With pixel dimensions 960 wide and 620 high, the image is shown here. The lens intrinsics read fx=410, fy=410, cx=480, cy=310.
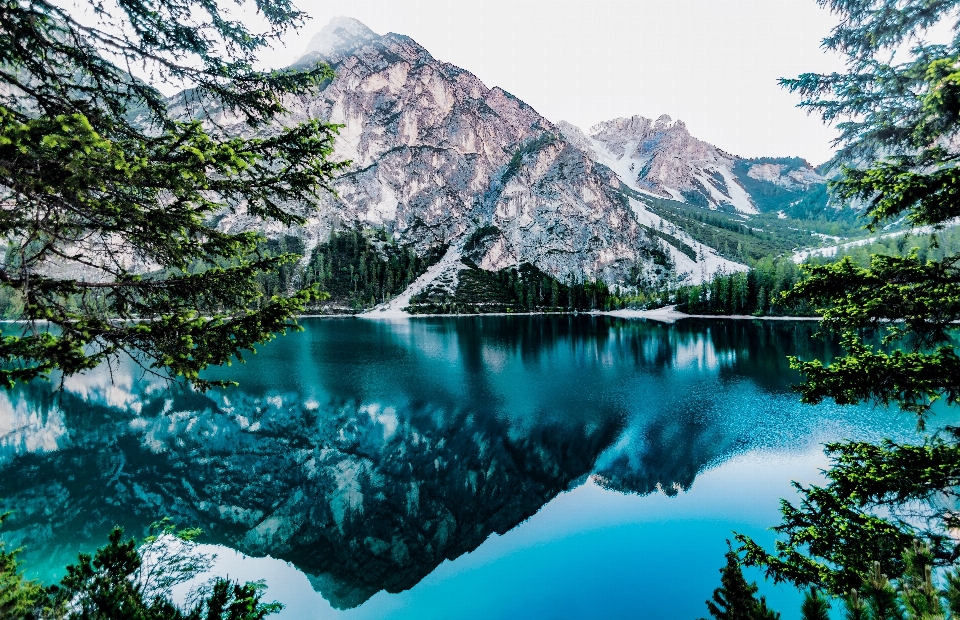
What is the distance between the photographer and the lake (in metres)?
14.3

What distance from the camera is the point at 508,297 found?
166m

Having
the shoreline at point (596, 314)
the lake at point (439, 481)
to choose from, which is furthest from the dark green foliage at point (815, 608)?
the shoreline at point (596, 314)

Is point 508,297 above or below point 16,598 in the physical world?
above

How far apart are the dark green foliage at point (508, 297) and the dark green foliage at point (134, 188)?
149 meters

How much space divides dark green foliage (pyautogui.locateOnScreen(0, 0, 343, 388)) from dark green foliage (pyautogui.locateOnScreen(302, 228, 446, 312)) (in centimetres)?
16127

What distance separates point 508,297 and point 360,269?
65803 millimetres

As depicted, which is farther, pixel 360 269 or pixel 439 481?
pixel 360 269

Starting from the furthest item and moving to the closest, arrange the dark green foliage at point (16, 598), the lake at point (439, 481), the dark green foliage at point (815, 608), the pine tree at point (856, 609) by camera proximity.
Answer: the lake at point (439, 481)
the dark green foliage at point (16, 598)
the dark green foliage at point (815, 608)
the pine tree at point (856, 609)

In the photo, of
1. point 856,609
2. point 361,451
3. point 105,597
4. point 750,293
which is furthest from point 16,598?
point 750,293

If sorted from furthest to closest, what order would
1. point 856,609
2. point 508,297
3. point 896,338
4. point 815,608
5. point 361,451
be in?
point 508,297 → point 361,451 → point 896,338 → point 815,608 → point 856,609

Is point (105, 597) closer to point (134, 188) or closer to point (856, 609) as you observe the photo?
point (134, 188)

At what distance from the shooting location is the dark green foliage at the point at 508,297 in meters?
156

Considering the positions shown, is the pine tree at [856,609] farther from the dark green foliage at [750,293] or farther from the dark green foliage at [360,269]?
the dark green foliage at [360,269]

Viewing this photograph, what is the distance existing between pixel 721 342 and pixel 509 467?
57.6 m
